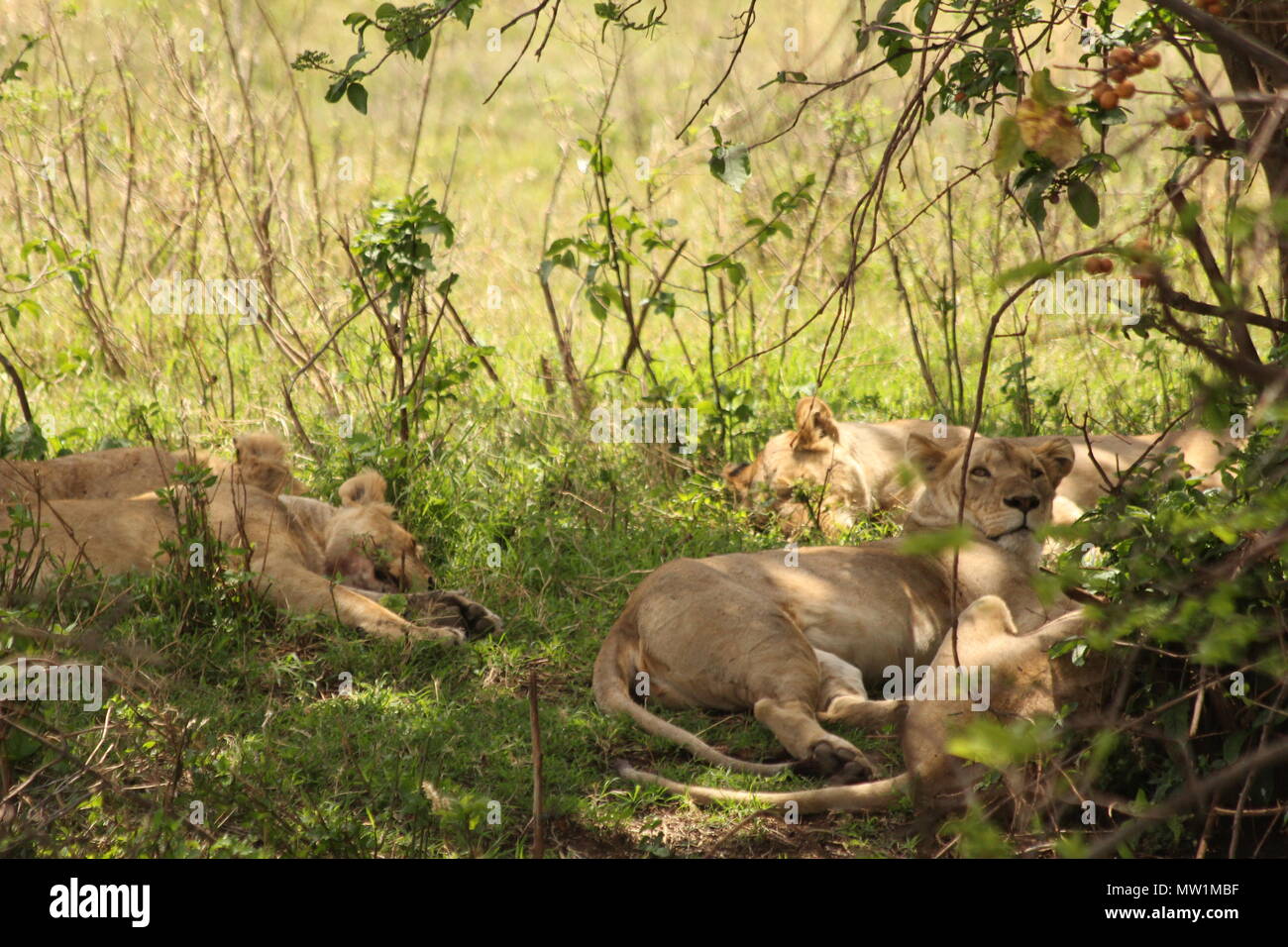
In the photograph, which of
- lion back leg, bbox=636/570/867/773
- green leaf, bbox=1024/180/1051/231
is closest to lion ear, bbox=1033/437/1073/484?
Answer: lion back leg, bbox=636/570/867/773

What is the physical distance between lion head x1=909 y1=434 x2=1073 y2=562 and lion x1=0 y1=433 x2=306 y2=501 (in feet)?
9.05

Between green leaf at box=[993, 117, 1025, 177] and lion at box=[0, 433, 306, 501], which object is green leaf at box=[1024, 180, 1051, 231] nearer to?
green leaf at box=[993, 117, 1025, 177]

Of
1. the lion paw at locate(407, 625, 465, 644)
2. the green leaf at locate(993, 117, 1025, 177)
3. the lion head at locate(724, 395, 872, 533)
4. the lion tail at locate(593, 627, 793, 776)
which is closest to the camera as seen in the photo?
the green leaf at locate(993, 117, 1025, 177)

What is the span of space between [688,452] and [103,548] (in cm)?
280

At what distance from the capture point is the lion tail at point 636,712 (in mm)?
4156

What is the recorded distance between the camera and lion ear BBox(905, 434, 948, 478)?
18.9ft

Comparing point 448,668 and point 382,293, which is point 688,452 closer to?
point 382,293

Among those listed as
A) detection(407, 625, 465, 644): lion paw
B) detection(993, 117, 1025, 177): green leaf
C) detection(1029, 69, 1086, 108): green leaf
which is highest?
detection(1029, 69, 1086, 108): green leaf

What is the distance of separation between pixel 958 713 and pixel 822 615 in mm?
1230

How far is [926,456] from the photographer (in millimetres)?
5793

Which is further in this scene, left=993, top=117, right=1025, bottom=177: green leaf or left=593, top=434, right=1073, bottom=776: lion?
left=593, top=434, right=1073, bottom=776: lion

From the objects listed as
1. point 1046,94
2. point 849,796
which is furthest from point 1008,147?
point 849,796

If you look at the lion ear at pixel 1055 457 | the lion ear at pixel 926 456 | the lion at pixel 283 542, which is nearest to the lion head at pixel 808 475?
the lion ear at pixel 926 456

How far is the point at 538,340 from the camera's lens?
30.5ft
